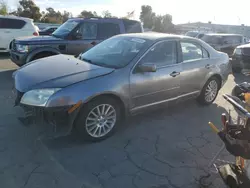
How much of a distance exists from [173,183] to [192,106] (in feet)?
9.25

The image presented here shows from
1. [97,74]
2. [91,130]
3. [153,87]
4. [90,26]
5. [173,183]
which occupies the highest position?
[90,26]

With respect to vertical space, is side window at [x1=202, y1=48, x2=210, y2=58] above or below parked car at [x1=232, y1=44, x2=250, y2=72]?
above

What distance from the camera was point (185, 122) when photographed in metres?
4.56

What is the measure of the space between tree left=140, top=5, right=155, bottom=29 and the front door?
121 ft

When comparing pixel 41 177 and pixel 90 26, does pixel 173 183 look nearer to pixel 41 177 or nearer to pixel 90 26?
pixel 41 177

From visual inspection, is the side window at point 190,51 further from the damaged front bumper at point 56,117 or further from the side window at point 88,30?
the side window at point 88,30

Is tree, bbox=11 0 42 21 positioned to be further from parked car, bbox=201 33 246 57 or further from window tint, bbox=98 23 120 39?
window tint, bbox=98 23 120 39

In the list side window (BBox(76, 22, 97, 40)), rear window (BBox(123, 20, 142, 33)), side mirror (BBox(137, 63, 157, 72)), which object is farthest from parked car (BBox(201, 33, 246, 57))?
side mirror (BBox(137, 63, 157, 72))

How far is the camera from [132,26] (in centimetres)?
814

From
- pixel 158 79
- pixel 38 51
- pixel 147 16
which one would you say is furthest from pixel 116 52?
pixel 147 16

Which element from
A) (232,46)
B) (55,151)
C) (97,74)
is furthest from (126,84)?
(232,46)

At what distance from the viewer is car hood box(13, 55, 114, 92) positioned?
334cm

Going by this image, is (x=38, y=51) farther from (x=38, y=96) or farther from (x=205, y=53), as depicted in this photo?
(x=205, y=53)

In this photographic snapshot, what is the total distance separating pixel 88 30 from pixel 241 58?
18.6 feet
